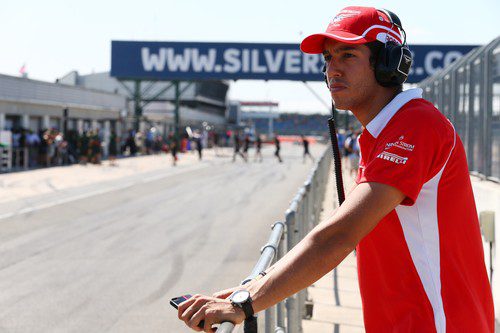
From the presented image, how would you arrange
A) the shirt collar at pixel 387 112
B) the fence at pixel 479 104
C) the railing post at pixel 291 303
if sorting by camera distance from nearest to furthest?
the shirt collar at pixel 387 112, the railing post at pixel 291 303, the fence at pixel 479 104

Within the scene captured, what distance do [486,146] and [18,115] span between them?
26.3m

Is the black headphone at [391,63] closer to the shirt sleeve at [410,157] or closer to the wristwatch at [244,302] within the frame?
the shirt sleeve at [410,157]

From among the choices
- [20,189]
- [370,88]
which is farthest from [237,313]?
[20,189]

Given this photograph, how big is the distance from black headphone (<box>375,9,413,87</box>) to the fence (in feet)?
15.0

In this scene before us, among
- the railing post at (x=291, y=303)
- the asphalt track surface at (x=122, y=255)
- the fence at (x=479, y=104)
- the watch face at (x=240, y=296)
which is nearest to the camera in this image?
the watch face at (x=240, y=296)

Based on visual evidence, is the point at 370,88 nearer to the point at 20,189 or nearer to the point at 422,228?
the point at 422,228

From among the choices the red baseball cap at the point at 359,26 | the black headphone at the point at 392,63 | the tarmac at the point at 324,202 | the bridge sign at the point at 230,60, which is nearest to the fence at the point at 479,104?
the tarmac at the point at 324,202

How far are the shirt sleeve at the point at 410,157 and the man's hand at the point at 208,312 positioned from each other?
49 centimetres

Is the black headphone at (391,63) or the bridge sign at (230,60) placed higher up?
the bridge sign at (230,60)

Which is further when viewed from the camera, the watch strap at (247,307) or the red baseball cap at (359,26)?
the red baseball cap at (359,26)

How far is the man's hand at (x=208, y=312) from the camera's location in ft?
6.02

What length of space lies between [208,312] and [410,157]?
67cm

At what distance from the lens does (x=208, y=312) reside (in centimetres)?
184

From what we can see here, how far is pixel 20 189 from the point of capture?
19297mm
